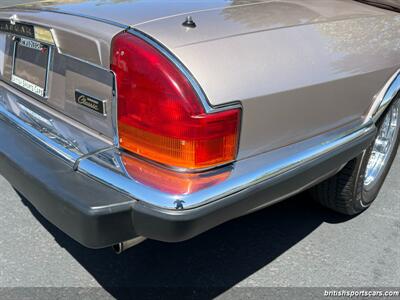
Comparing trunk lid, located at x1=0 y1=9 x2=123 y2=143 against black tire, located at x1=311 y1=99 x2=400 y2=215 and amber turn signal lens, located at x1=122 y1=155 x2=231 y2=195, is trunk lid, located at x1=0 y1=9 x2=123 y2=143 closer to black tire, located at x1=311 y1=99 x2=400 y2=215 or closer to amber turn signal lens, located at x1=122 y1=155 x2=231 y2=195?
amber turn signal lens, located at x1=122 y1=155 x2=231 y2=195

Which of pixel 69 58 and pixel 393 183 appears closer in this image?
pixel 69 58

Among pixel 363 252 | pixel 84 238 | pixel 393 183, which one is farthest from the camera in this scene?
pixel 393 183

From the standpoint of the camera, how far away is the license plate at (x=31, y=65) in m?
2.34

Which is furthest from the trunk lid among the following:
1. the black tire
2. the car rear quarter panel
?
the black tire

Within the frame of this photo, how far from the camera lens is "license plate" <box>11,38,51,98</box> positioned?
2.34 m

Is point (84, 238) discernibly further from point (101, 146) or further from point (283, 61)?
point (283, 61)

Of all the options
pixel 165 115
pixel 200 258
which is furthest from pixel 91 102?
pixel 200 258

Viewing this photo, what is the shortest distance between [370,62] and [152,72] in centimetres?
121

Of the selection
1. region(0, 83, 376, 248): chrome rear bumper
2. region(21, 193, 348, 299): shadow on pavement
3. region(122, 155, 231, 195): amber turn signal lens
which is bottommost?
region(21, 193, 348, 299): shadow on pavement

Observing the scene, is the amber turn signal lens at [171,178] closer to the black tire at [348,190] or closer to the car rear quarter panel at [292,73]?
the car rear quarter panel at [292,73]

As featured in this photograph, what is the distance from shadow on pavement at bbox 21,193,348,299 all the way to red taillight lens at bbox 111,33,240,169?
2.79 feet

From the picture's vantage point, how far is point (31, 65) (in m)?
2.46

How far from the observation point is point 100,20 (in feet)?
6.64

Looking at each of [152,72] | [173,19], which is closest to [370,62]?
[173,19]
